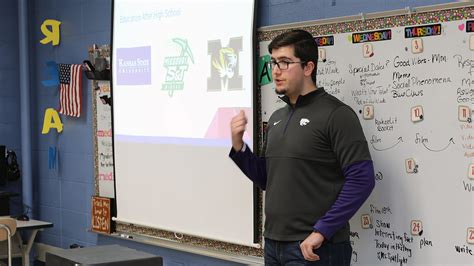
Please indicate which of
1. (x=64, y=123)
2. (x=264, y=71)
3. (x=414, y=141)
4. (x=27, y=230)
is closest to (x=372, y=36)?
(x=414, y=141)

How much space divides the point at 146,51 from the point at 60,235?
1.75 metres

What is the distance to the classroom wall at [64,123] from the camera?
4.52 meters

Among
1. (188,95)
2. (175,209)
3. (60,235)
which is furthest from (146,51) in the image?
(60,235)

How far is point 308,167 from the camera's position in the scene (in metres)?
2.55

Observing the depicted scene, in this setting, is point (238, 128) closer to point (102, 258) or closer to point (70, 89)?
point (102, 258)

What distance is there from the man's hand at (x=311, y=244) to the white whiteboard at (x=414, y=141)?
489 mm

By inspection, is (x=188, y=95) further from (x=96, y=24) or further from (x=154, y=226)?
(x=96, y=24)

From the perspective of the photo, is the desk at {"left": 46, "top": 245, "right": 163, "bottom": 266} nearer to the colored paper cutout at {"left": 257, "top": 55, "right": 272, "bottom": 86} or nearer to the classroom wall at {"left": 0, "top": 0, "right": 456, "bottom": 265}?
the colored paper cutout at {"left": 257, "top": 55, "right": 272, "bottom": 86}

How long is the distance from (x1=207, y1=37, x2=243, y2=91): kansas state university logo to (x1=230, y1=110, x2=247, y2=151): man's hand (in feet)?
2.36

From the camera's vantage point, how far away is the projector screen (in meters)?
3.44

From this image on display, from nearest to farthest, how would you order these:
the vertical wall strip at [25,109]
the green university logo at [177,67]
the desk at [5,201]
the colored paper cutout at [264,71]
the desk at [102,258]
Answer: the desk at [102,258]
the colored paper cutout at [264,71]
the green university logo at [177,67]
the desk at [5,201]
the vertical wall strip at [25,109]

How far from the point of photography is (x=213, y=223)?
3.60 m

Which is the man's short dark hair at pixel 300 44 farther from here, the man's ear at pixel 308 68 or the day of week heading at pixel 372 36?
the day of week heading at pixel 372 36

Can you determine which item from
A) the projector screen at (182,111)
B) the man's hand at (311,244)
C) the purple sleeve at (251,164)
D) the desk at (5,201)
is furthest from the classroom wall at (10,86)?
the man's hand at (311,244)
